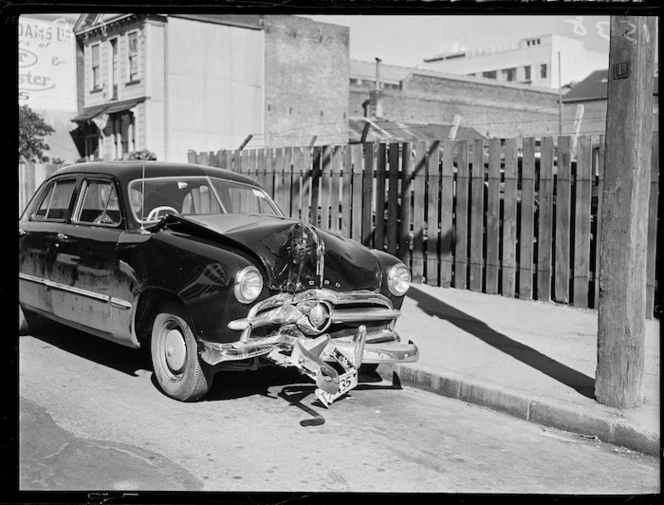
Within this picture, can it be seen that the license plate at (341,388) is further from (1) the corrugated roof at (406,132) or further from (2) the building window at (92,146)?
(2) the building window at (92,146)

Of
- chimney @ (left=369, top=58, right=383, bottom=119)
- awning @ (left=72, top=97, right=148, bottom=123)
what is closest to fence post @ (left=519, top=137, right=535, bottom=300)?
awning @ (left=72, top=97, right=148, bottom=123)

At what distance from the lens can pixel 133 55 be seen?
24484 millimetres

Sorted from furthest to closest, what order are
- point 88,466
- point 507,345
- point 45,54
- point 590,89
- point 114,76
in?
point 590,89, point 114,76, point 45,54, point 507,345, point 88,466

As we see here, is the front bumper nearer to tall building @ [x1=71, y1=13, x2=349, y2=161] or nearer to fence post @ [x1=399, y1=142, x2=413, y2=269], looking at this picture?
fence post @ [x1=399, y1=142, x2=413, y2=269]

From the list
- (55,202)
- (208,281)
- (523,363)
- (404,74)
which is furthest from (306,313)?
(404,74)

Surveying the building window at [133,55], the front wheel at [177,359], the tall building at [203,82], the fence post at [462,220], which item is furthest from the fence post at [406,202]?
the building window at [133,55]

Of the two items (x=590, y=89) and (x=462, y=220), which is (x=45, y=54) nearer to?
(x=462, y=220)

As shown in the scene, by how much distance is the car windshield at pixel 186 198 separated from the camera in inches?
249

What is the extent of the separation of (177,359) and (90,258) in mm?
1387

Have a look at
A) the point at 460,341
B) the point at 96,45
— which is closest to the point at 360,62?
the point at 96,45

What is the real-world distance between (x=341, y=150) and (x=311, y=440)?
726cm

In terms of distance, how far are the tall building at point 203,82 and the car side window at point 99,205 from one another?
508 inches


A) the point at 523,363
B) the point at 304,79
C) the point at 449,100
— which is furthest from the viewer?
the point at 449,100
